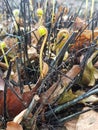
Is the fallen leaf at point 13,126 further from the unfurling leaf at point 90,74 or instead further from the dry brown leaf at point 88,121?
the unfurling leaf at point 90,74

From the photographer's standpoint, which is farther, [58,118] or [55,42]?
[55,42]

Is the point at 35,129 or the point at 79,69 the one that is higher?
the point at 79,69

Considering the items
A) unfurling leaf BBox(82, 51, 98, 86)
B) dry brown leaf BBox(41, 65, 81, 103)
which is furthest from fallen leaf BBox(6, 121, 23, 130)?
unfurling leaf BBox(82, 51, 98, 86)

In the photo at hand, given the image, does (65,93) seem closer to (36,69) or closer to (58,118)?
(58,118)

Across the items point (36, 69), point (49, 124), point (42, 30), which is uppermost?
point (42, 30)

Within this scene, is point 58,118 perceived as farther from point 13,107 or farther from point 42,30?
point 42,30

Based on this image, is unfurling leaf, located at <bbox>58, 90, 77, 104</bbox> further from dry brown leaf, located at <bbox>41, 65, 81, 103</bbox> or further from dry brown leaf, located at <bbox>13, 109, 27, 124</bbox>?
dry brown leaf, located at <bbox>13, 109, 27, 124</bbox>

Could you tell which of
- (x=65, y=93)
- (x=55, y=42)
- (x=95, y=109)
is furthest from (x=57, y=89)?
(x=55, y=42)
